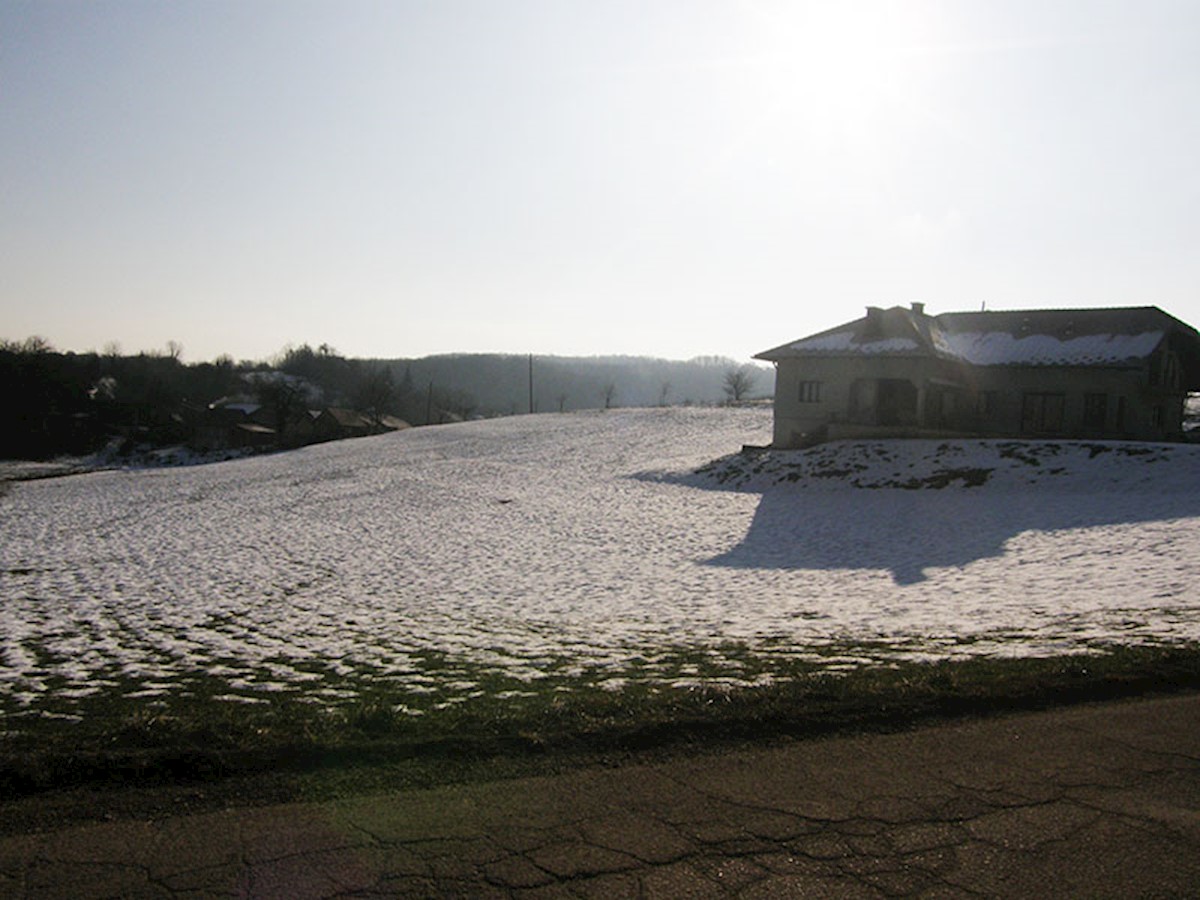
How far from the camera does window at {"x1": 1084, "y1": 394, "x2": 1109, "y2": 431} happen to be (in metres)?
38.9

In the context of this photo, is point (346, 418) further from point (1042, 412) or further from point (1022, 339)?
point (1042, 412)

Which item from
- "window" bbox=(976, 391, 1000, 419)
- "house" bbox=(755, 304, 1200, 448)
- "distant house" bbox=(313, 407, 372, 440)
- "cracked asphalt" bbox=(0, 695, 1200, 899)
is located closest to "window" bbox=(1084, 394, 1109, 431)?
"house" bbox=(755, 304, 1200, 448)

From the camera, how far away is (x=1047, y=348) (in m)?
40.5

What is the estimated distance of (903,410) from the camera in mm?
39031

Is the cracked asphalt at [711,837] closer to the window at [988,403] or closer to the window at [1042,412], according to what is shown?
the window at [1042,412]

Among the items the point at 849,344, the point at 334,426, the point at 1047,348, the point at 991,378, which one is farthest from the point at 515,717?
the point at 334,426

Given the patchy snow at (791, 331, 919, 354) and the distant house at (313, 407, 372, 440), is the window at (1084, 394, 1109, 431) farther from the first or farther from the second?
the distant house at (313, 407, 372, 440)

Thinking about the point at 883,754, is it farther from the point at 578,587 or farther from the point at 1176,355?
the point at 1176,355

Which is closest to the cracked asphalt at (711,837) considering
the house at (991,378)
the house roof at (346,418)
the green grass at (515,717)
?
the green grass at (515,717)

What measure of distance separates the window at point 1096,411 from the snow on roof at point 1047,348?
1.74m

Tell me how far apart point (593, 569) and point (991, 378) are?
30.8 m

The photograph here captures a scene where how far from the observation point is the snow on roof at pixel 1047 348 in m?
38.4

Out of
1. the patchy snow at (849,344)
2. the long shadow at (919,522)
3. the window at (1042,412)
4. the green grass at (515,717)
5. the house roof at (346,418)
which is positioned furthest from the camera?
the house roof at (346,418)

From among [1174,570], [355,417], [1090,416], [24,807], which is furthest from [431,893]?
[355,417]
